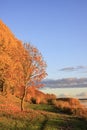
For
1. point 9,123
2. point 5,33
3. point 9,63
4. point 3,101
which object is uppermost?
point 5,33

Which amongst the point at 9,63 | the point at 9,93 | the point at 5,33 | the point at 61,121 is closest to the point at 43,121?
the point at 61,121

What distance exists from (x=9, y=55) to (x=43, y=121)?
21.1 metres

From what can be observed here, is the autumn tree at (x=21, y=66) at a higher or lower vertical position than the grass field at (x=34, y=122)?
higher

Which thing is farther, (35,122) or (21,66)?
(21,66)

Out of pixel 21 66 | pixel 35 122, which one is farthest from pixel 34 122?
pixel 21 66

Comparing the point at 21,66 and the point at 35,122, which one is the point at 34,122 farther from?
the point at 21,66

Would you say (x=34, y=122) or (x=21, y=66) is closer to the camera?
(x=34, y=122)

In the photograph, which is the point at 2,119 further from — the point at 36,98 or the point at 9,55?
the point at 36,98

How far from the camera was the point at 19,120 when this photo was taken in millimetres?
54406

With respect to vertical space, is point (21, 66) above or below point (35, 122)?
above

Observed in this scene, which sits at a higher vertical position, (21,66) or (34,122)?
(21,66)

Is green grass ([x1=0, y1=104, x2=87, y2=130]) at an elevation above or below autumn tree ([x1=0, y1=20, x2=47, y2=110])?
below

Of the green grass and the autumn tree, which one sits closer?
the green grass

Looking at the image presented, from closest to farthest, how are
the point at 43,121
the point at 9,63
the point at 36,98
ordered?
the point at 43,121, the point at 9,63, the point at 36,98
